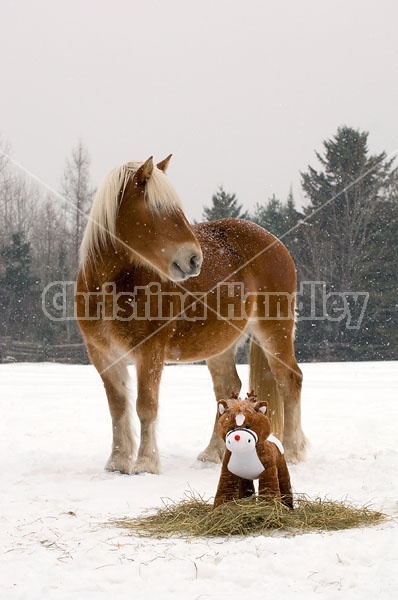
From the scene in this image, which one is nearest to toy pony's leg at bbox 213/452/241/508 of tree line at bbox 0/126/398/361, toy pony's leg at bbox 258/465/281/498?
toy pony's leg at bbox 258/465/281/498

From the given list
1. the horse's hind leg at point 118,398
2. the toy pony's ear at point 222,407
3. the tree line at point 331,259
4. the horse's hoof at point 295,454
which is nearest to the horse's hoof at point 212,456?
the horse's hoof at point 295,454

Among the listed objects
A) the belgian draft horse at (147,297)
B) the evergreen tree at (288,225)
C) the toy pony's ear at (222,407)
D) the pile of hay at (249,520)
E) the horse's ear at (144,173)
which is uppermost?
the evergreen tree at (288,225)

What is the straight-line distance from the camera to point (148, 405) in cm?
538

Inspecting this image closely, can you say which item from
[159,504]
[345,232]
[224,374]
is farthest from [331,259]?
[159,504]

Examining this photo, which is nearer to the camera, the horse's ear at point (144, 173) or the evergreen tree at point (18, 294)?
the horse's ear at point (144, 173)

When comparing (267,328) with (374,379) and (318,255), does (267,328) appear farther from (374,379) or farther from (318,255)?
(318,255)

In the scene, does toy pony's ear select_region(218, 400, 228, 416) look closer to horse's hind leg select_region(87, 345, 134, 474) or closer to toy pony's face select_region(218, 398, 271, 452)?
toy pony's face select_region(218, 398, 271, 452)

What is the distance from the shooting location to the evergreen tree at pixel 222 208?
31312 millimetres

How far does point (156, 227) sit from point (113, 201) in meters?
0.46

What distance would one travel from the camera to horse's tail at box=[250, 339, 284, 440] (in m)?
6.62

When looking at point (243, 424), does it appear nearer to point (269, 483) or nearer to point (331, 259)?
point (269, 483)

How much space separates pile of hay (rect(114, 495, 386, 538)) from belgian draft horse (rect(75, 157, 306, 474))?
1.77 m

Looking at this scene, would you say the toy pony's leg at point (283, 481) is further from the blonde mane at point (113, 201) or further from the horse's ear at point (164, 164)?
the horse's ear at point (164, 164)

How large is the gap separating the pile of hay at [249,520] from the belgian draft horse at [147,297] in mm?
1772
